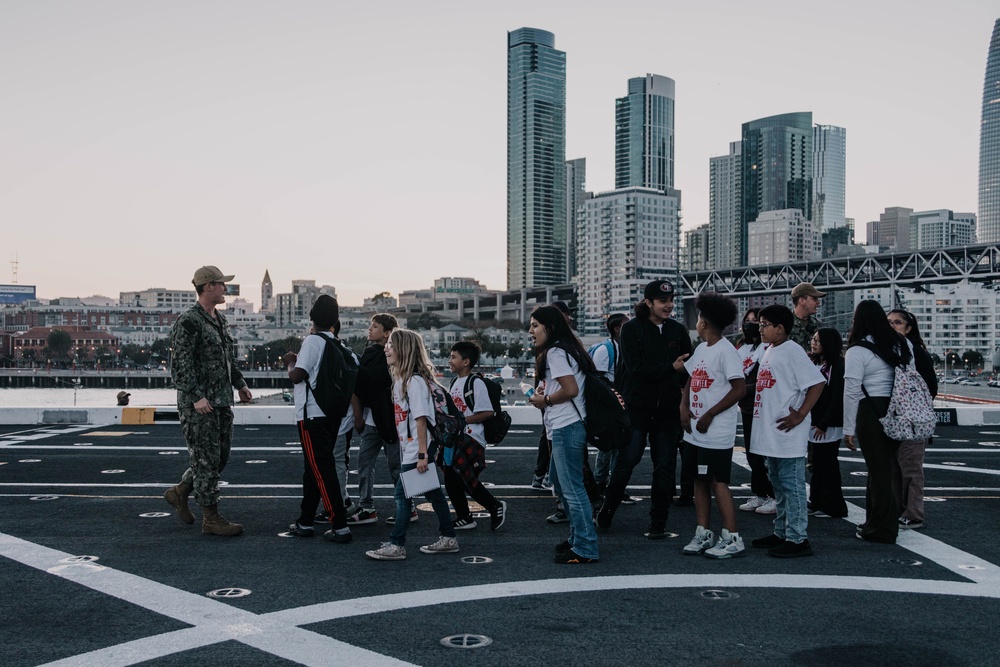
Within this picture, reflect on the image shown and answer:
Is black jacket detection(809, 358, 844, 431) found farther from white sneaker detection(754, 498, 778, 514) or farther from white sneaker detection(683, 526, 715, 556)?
white sneaker detection(683, 526, 715, 556)

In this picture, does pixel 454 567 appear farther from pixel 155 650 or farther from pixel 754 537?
pixel 754 537

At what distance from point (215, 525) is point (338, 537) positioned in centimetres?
109

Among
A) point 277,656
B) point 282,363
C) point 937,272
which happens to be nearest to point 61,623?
point 277,656

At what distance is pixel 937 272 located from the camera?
111625mm

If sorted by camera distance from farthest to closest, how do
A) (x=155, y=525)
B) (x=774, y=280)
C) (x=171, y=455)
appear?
(x=774, y=280) < (x=171, y=455) < (x=155, y=525)

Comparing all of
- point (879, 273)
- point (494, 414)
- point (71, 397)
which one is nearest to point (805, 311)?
point (494, 414)

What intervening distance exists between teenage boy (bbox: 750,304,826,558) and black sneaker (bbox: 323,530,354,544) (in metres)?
3.40

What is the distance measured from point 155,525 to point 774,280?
13305 centimetres

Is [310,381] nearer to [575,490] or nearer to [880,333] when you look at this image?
[575,490]

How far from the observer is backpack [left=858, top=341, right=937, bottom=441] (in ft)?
22.7

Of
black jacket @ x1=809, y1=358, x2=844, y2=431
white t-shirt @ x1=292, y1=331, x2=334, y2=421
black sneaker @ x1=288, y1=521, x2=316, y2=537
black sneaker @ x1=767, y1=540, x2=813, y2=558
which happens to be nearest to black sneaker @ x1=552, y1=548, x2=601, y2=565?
black sneaker @ x1=767, y1=540, x2=813, y2=558

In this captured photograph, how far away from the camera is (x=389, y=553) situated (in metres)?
6.20

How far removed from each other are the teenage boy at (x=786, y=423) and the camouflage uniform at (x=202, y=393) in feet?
15.0

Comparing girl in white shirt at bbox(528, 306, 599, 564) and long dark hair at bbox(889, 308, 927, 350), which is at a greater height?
long dark hair at bbox(889, 308, 927, 350)
